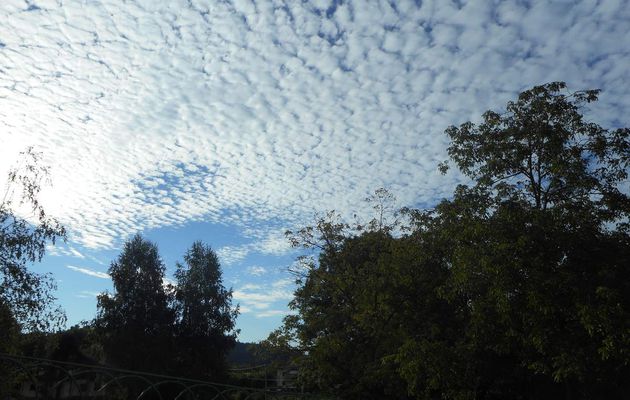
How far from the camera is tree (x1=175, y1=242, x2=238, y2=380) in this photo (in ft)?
120

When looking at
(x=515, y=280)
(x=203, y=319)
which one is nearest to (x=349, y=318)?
(x=515, y=280)

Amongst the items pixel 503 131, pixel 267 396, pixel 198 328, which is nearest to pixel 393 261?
pixel 503 131

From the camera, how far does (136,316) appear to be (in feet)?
117

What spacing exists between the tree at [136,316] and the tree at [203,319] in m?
1.07

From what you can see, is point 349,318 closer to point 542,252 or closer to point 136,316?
point 542,252

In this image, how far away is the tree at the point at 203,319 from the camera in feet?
120

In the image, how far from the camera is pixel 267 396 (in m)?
7.77

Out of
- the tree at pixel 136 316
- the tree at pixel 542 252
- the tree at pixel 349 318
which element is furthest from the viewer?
the tree at pixel 136 316

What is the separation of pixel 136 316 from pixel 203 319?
15.8ft

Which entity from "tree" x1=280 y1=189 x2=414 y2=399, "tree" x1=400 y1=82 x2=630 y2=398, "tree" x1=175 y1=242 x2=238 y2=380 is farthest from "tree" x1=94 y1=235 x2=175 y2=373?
"tree" x1=400 y1=82 x2=630 y2=398

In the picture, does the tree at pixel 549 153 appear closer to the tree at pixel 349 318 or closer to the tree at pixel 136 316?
the tree at pixel 349 318

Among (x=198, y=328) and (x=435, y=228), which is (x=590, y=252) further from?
(x=198, y=328)

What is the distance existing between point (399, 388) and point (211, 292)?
2506 centimetres

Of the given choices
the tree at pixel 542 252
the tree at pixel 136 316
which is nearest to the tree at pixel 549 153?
the tree at pixel 542 252
